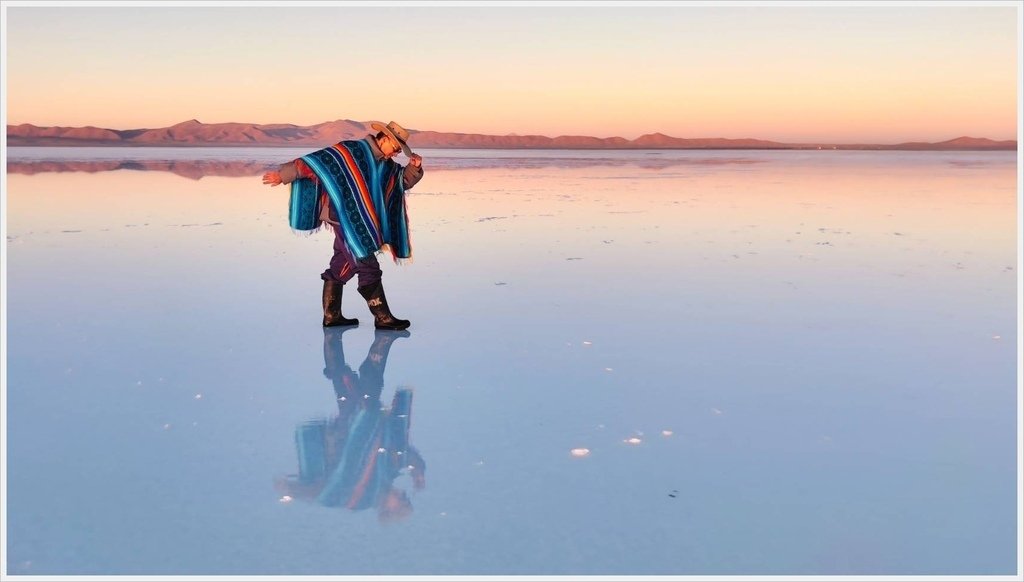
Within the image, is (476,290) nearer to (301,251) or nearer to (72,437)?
(301,251)

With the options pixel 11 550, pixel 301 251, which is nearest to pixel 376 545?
pixel 11 550

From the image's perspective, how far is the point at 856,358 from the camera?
5535 mm

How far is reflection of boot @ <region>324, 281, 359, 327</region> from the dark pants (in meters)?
0.05

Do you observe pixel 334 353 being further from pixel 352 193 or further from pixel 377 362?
pixel 352 193

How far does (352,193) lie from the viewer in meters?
6.19

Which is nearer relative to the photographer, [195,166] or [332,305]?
[332,305]

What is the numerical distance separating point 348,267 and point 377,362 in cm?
104

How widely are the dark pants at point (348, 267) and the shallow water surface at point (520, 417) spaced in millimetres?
354

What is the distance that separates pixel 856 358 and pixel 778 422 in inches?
55.8

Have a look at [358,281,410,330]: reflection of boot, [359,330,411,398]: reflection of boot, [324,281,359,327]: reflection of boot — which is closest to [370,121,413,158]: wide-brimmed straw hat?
[358,281,410,330]: reflection of boot

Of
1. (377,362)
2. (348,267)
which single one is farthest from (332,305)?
(377,362)

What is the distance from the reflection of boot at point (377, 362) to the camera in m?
5.05

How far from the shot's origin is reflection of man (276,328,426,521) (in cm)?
352

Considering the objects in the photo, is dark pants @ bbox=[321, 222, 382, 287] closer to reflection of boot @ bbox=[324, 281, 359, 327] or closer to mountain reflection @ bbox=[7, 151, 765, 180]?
reflection of boot @ bbox=[324, 281, 359, 327]
